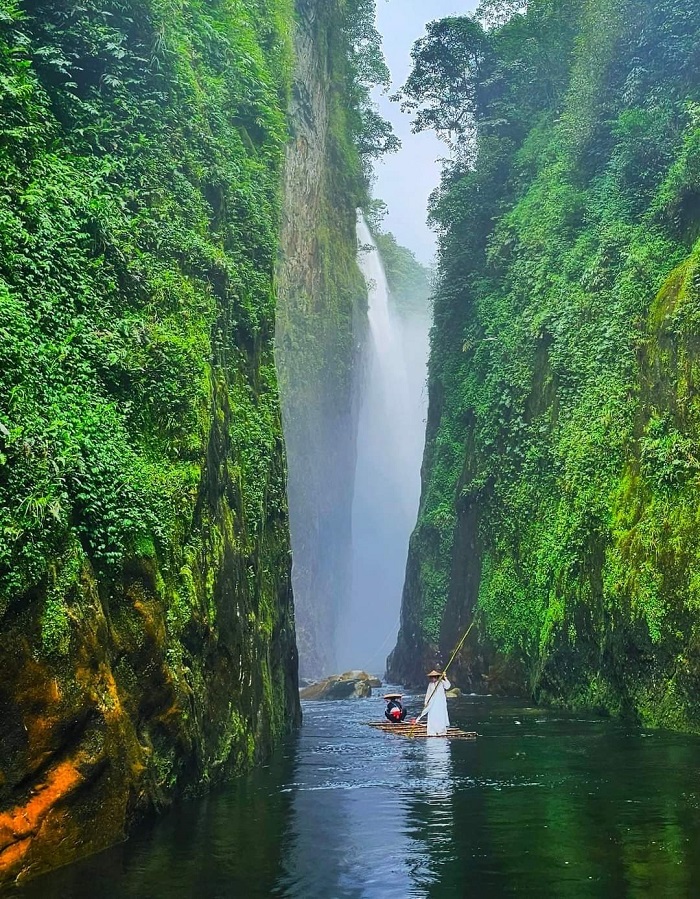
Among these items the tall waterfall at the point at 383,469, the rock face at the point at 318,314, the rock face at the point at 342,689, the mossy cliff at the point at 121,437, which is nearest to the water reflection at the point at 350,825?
the mossy cliff at the point at 121,437

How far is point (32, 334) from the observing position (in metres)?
8.95

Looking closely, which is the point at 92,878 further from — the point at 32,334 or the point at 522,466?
the point at 522,466

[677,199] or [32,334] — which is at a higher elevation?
[677,199]

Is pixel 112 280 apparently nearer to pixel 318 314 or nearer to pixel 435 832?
pixel 435 832

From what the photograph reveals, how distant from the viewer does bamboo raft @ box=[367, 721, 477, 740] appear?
55.3 ft

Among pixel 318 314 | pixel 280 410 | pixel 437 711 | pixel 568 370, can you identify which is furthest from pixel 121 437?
pixel 318 314

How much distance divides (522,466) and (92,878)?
1948 cm

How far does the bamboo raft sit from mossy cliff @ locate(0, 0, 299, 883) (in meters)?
2.82

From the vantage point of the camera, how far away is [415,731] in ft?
57.9

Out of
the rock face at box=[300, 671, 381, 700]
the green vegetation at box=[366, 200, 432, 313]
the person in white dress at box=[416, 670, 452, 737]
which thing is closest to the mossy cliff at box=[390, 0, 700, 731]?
the rock face at box=[300, 671, 381, 700]

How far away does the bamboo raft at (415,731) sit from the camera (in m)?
16.8

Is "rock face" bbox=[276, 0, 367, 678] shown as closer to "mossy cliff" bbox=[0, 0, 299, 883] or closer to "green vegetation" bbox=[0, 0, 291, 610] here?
"mossy cliff" bbox=[0, 0, 299, 883]

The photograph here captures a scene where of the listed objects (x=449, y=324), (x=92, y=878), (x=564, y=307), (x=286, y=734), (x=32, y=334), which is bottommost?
(x=92, y=878)

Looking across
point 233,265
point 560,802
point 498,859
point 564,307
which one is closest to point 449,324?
point 564,307
